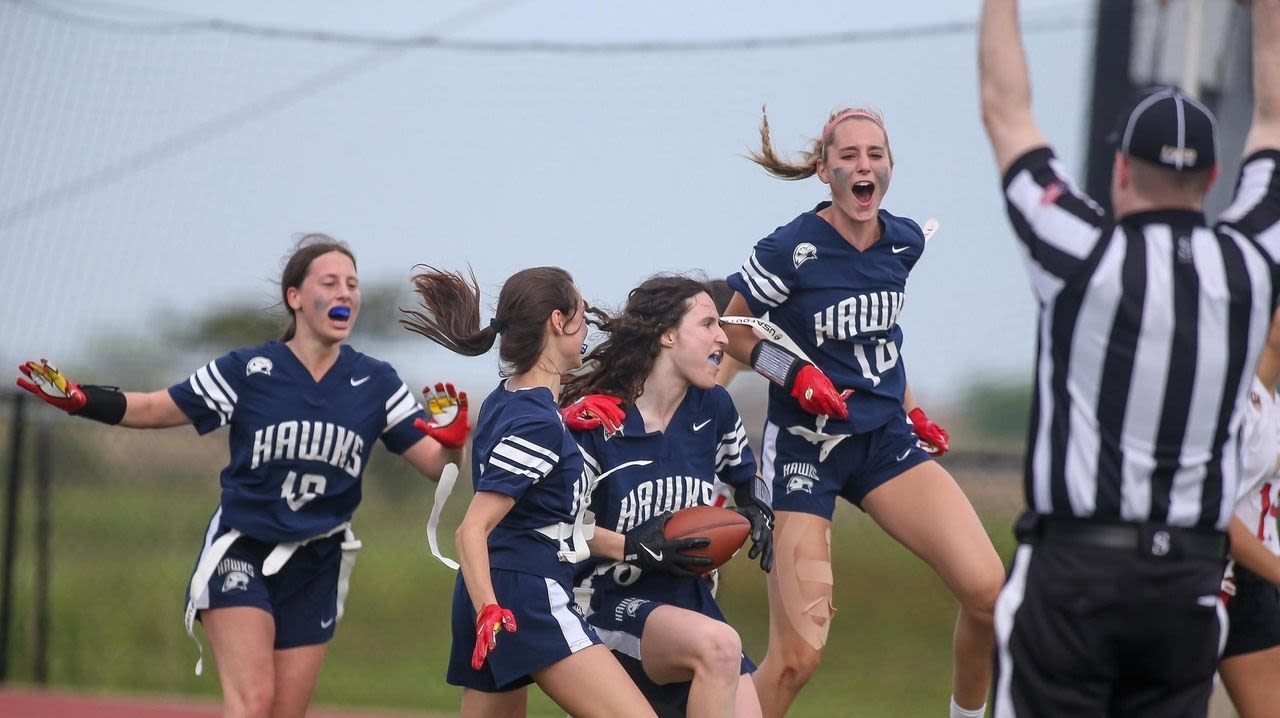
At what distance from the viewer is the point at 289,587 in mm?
4785

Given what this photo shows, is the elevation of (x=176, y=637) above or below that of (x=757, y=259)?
below

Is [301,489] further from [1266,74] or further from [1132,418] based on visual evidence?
[1266,74]

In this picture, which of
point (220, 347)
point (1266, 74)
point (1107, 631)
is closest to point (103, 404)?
point (1107, 631)

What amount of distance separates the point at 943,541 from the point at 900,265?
2.85ft

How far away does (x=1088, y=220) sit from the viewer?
2904 millimetres

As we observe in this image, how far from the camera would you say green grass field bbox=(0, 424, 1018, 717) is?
902 centimetres

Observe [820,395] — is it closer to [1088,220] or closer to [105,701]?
[1088,220]

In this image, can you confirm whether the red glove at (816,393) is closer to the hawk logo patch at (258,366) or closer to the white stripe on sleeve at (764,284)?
the white stripe on sleeve at (764,284)

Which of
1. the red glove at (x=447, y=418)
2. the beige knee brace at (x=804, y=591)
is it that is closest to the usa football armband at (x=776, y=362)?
the beige knee brace at (x=804, y=591)

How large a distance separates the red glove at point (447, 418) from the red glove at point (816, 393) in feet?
3.56

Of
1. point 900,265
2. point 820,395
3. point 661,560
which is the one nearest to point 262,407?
point 661,560

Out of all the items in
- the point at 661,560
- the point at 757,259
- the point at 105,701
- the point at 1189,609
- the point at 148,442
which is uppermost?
the point at 757,259

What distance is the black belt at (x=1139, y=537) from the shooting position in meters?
2.85

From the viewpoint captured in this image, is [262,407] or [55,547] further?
[55,547]
